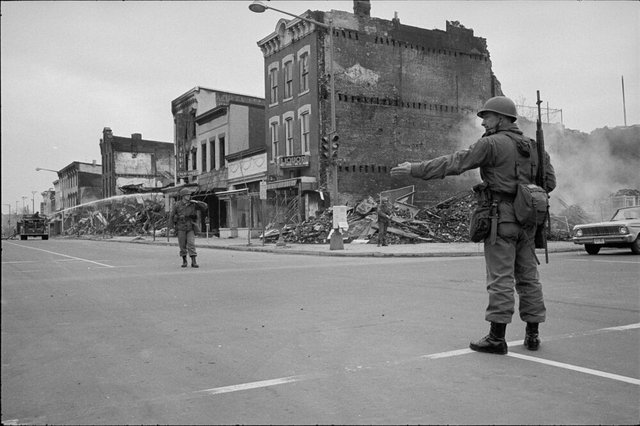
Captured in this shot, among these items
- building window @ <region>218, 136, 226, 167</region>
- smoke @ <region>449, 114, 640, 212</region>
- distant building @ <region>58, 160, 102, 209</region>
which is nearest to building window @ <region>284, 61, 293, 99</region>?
building window @ <region>218, 136, 226, 167</region>

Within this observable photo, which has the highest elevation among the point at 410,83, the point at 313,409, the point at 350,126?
the point at 410,83

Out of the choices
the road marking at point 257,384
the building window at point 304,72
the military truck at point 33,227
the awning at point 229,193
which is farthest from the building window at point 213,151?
the road marking at point 257,384

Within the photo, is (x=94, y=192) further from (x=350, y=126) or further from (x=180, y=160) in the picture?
(x=350, y=126)

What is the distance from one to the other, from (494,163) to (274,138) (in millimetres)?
28543

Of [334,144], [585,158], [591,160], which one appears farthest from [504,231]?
[591,160]

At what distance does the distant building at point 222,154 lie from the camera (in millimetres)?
33938

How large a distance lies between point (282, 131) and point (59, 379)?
1124 inches

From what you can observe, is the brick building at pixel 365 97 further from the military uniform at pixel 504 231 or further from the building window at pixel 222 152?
the military uniform at pixel 504 231

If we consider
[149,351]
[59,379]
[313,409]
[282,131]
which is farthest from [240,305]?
[282,131]

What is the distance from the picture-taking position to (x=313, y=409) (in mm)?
3104

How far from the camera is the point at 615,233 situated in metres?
15.2

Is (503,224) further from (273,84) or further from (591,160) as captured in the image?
(591,160)

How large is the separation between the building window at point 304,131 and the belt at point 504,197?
25.4m

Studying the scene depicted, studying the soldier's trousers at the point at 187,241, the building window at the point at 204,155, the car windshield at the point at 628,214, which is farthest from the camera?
the building window at the point at 204,155
